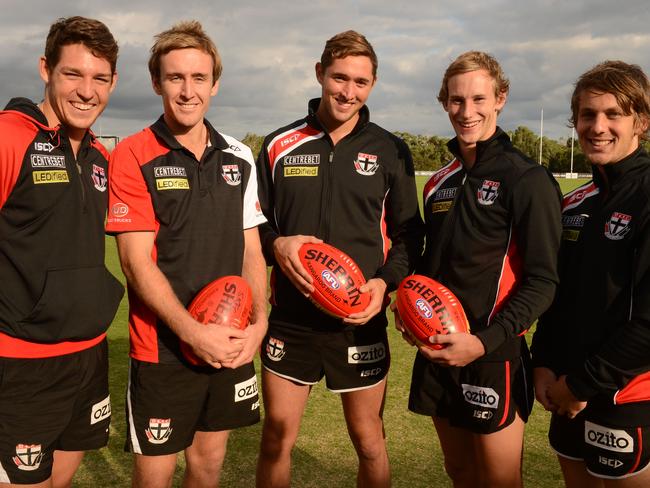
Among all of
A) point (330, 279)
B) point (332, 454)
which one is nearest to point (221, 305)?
point (330, 279)

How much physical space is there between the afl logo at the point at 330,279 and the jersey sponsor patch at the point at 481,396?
866mm

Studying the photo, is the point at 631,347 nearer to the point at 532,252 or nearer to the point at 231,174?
the point at 532,252

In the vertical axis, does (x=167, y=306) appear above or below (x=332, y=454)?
above

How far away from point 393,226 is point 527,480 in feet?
7.11

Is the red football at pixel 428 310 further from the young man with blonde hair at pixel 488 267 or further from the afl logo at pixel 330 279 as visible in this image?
the afl logo at pixel 330 279

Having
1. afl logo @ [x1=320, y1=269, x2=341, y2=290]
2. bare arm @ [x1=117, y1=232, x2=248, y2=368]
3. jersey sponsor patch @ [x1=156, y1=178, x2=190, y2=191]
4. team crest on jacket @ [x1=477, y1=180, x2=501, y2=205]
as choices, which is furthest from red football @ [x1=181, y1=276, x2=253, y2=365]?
team crest on jacket @ [x1=477, y1=180, x2=501, y2=205]

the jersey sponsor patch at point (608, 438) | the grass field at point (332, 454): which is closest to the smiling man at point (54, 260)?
the grass field at point (332, 454)

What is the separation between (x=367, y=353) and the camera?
3.67 meters

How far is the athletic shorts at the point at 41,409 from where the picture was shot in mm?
2844

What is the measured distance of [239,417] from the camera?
333 centimetres

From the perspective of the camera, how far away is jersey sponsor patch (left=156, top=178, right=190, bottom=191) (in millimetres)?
3068

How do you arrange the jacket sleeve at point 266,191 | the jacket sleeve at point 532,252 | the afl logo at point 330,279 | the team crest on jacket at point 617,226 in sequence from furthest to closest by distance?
the jacket sleeve at point 266,191, the afl logo at point 330,279, the jacket sleeve at point 532,252, the team crest on jacket at point 617,226

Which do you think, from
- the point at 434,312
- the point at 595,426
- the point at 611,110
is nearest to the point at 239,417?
the point at 434,312

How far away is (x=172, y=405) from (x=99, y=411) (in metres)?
0.43
